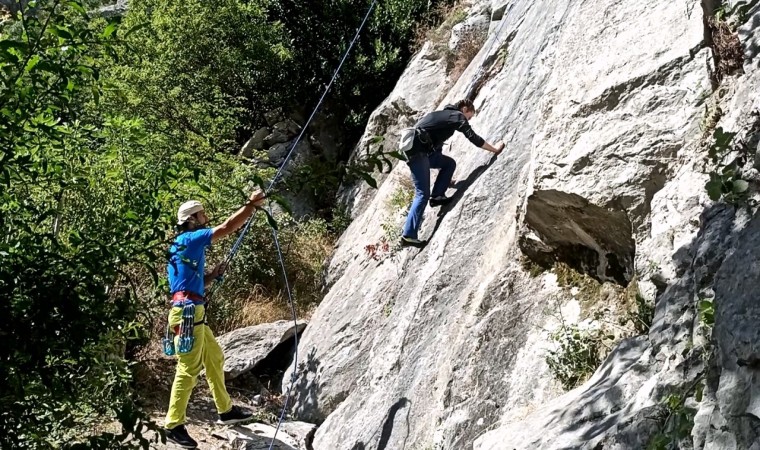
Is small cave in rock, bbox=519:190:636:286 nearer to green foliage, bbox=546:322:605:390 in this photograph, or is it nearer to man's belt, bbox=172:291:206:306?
green foliage, bbox=546:322:605:390

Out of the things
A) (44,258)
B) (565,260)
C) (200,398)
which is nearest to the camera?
(44,258)

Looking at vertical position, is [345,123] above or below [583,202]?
above

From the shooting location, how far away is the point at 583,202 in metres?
5.78

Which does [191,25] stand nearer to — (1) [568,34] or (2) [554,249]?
(1) [568,34]

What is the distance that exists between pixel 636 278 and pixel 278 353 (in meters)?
5.87

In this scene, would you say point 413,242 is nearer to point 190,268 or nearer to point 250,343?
point 190,268

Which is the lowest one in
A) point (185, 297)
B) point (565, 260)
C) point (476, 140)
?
point (185, 297)

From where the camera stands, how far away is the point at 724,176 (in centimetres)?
420

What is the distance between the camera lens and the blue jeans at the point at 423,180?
8086 mm

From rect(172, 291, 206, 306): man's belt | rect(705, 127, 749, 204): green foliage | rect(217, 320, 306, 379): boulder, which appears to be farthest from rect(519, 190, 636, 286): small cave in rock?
rect(217, 320, 306, 379): boulder

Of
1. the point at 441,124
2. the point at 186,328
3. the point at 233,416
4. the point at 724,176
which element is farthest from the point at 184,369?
the point at 724,176

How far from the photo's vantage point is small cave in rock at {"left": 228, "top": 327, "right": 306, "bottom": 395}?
9.77m

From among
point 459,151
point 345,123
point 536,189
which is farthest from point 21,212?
point 345,123

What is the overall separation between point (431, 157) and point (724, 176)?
14.2ft
